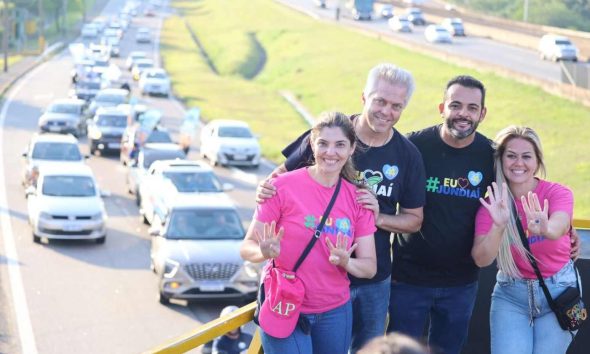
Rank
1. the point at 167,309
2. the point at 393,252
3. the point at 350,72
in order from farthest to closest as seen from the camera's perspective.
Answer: the point at 350,72 < the point at 167,309 < the point at 393,252

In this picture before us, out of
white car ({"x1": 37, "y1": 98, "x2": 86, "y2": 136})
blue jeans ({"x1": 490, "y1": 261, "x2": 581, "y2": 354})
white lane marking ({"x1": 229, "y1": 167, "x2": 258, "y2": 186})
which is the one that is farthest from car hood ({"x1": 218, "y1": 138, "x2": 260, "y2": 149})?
blue jeans ({"x1": 490, "y1": 261, "x2": 581, "y2": 354})

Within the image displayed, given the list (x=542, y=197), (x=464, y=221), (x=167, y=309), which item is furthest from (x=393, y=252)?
(x=167, y=309)

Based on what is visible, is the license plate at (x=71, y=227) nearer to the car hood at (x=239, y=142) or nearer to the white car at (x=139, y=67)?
the car hood at (x=239, y=142)

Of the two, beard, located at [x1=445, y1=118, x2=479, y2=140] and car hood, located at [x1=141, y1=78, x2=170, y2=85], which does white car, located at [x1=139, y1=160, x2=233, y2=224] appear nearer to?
beard, located at [x1=445, y1=118, x2=479, y2=140]

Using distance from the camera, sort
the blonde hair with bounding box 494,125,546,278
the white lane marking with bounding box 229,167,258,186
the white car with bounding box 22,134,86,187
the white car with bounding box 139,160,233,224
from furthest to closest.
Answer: the white lane marking with bounding box 229,167,258,186
the white car with bounding box 22,134,86,187
the white car with bounding box 139,160,233,224
the blonde hair with bounding box 494,125,546,278

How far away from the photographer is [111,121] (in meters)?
40.5

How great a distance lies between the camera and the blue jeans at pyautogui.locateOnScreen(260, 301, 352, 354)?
6035 mm

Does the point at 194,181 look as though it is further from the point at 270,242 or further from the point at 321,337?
the point at 270,242

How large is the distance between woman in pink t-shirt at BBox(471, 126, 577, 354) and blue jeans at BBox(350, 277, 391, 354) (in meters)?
0.62

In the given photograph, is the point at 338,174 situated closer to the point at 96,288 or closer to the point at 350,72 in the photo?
the point at 96,288

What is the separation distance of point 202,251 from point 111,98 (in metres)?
31.1

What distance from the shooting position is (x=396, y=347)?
387 centimetres

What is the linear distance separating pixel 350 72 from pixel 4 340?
52.9 meters

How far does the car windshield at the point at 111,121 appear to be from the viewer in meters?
40.4
